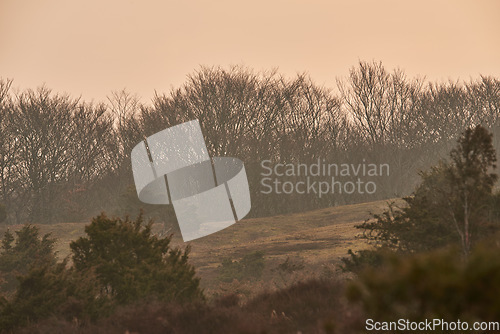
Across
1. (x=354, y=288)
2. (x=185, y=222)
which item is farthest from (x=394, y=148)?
(x=354, y=288)

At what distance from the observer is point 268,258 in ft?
59.5

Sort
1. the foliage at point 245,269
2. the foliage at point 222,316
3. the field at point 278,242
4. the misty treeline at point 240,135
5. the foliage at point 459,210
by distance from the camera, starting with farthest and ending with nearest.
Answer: the misty treeline at point 240,135
the field at point 278,242
the foliage at point 245,269
the foliage at point 459,210
the foliage at point 222,316

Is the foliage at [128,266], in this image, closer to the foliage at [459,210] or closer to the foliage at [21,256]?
the foliage at [459,210]

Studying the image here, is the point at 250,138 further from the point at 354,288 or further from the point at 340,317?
the point at 354,288

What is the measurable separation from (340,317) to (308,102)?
116 feet

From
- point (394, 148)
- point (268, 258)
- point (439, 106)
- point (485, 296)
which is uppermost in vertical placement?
point (439, 106)

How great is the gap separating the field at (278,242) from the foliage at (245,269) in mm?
315

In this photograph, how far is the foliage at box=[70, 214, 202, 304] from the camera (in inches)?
380

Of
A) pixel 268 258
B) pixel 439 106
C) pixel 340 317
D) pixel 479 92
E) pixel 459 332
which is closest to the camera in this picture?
pixel 459 332

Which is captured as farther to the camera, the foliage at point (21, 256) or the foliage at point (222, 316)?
the foliage at point (21, 256)

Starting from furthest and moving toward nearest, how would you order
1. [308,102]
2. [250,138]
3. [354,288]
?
[308,102] < [250,138] < [354,288]

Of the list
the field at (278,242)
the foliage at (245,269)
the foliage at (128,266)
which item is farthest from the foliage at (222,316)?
the foliage at (245,269)

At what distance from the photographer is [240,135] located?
34.1m

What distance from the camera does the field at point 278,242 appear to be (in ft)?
53.4
